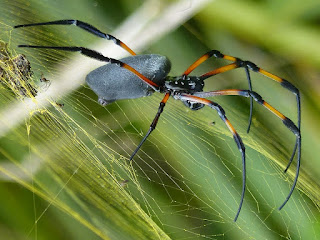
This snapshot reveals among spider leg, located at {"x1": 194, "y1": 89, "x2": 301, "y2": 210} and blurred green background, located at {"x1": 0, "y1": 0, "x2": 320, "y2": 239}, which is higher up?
spider leg, located at {"x1": 194, "y1": 89, "x2": 301, "y2": 210}

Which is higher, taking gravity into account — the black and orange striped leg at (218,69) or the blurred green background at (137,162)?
the black and orange striped leg at (218,69)

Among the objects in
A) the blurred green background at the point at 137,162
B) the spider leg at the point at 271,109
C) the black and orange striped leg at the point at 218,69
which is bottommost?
the blurred green background at the point at 137,162

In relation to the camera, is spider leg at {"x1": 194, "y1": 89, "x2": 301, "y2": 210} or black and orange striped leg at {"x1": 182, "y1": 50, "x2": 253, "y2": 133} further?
black and orange striped leg at {"x1": 182, "y1": 50, "x2": 253, "y2": 133}

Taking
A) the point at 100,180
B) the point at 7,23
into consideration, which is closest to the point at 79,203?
the point at 100,180

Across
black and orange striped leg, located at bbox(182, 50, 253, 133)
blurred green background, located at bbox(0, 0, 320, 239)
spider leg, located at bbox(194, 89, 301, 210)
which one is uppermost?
black and orange striped leg, located at bbox(182, 50, 253, 133)

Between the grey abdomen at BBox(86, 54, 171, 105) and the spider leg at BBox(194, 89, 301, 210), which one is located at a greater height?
the spider leg at BBox(194, 89, 301, 210)

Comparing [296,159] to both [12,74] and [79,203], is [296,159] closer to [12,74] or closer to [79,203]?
[79,203]
